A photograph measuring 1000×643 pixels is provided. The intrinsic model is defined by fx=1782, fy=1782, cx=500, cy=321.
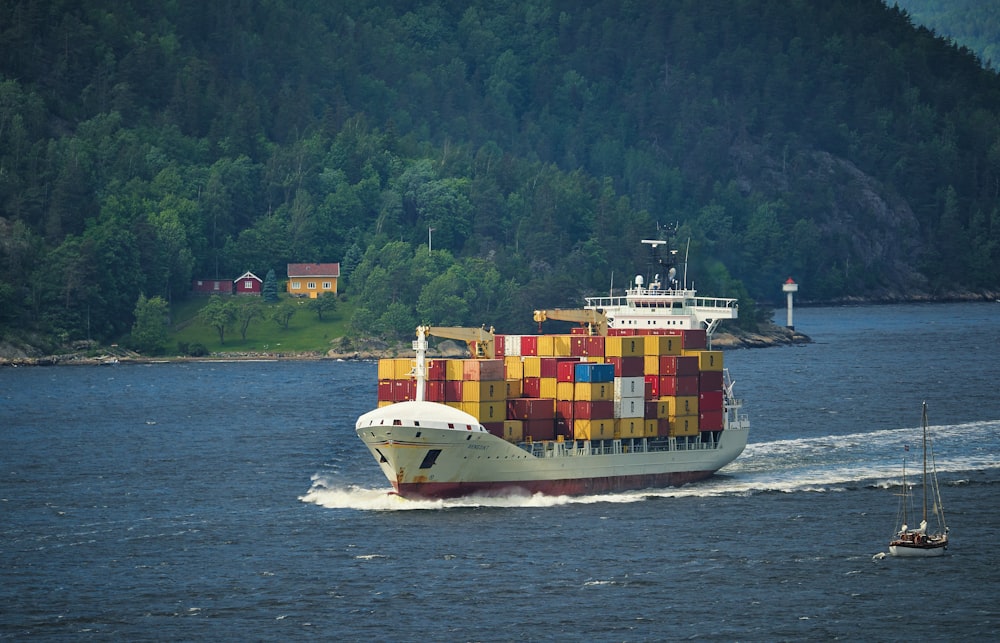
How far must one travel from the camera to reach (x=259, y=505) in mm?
92938

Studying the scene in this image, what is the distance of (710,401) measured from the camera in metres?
102

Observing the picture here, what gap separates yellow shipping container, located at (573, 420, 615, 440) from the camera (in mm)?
94875

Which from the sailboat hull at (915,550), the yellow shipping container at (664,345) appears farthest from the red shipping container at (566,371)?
the sailboat hull at (915,550)

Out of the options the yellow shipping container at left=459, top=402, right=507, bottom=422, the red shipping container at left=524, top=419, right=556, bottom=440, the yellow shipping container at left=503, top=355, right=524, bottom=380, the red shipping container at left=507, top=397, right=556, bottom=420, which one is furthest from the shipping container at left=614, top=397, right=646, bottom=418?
the yellow shipping container at left=459, top=402, right=507, bottom=422

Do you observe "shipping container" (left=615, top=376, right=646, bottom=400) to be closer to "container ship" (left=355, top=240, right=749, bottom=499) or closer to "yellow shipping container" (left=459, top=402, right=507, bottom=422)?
"container ship" (left=355, top=240, right=749, bottom=499)

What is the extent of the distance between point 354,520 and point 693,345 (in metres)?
25.8

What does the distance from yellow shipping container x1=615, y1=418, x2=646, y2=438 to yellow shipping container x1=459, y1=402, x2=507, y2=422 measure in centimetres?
739

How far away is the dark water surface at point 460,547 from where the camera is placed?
69.3m

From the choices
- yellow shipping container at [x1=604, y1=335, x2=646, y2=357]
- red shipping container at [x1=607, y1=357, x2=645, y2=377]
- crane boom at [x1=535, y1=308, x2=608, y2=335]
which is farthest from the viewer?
crane boom at [x1=535, y1=308, x2=608, y2=335]

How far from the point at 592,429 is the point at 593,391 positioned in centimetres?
205

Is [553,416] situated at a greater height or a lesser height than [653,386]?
lesser

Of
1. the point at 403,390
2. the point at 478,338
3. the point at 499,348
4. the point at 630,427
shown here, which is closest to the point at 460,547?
the point at 403,390

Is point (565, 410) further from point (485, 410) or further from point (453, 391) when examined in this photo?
point (453, 391)

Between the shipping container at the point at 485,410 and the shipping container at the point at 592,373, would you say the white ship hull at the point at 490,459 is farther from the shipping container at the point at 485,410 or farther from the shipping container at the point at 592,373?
the shipping container at the point at 592,373
